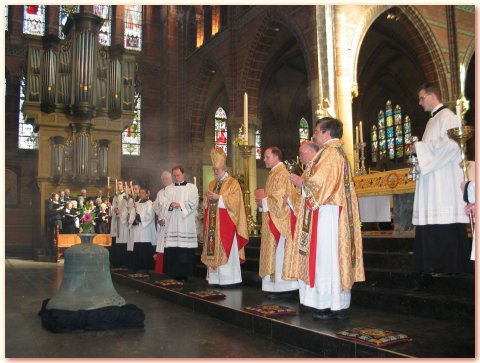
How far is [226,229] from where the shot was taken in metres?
6.42

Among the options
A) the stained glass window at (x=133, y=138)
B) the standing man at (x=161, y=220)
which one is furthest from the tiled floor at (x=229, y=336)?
the stained glass window at (x=133, y=138)

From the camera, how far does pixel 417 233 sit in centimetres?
450

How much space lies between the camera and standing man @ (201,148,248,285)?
20.8 ft

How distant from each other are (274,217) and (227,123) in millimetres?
14835

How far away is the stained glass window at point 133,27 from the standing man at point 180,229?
17008mm

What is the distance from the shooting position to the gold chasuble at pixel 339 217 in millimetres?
3953

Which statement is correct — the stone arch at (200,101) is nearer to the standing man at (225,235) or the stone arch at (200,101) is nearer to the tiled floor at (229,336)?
the standing man at (225,235)

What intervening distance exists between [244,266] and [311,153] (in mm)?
3201

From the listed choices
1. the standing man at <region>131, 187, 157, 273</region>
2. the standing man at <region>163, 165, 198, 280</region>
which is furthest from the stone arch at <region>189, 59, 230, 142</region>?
the standing man at <region>163, 165, 198, 280</region>

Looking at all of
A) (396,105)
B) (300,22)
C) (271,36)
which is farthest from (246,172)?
(396,105)

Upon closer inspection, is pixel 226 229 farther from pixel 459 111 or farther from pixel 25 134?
pixel 25 134

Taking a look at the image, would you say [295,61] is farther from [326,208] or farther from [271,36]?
[326,208]

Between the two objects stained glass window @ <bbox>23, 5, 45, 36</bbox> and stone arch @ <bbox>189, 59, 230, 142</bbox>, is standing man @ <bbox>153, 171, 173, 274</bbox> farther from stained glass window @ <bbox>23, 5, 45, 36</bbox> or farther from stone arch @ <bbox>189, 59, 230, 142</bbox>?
stained glass window @ <bbox>23, 5, 45, 36</bbox>

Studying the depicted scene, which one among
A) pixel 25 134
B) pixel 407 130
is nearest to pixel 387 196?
pixel 407 130
